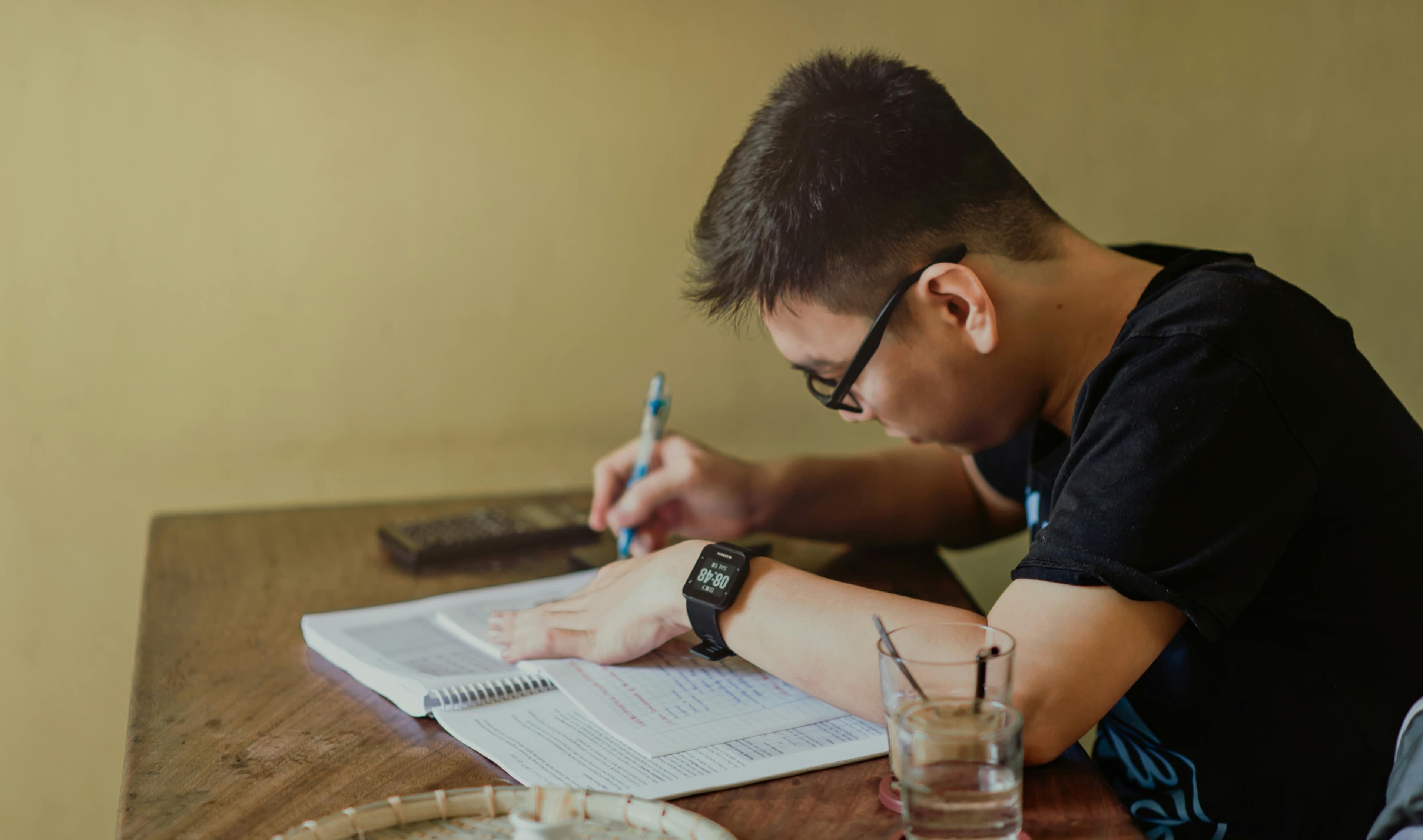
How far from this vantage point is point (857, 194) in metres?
0.96

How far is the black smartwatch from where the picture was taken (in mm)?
913

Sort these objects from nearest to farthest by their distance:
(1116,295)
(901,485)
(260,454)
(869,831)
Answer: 1. (869,831)
2. (1116,295)
3. (901,485)
4. (260,454)

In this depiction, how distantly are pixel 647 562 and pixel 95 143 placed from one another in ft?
3.46

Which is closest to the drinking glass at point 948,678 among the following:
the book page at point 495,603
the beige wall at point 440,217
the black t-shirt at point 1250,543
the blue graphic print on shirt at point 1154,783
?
the black t-shirt at point 1250,543

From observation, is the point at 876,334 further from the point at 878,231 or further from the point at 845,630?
the point at 845,630

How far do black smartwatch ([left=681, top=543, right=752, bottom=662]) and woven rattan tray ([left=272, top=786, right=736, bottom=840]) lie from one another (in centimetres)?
23

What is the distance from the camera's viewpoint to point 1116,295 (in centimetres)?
104

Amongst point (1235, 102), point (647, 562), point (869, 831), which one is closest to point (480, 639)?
point (647, 562)

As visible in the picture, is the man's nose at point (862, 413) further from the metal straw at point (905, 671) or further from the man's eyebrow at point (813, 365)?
the metal straw at point (905, 671)

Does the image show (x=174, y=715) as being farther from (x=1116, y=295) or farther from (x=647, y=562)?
(x=1116, y=295)

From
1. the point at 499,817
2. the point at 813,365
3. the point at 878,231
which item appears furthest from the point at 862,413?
the point at 499,817

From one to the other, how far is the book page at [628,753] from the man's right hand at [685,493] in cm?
43

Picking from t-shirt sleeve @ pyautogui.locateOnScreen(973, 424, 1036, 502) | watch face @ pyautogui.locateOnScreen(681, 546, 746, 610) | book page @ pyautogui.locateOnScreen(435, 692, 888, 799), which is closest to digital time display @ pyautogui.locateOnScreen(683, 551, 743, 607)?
watch face @ pyautogui.locateOnScreen(681, 546, 746, 610)

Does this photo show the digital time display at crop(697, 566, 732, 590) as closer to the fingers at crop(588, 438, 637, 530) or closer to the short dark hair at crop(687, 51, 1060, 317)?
the short dark hair at crop(687, 51, 1060, 317)
